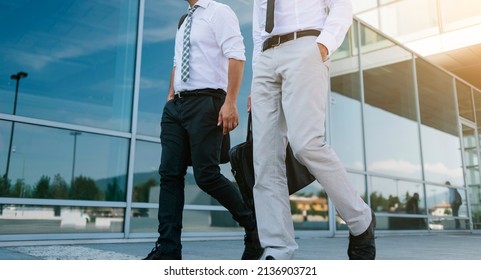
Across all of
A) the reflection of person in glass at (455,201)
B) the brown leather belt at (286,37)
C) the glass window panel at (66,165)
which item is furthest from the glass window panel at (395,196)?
the brown leather belt at (286,37)

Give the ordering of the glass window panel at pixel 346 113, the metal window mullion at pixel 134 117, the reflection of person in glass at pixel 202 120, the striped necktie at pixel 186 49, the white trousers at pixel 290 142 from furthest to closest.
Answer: the glass window panel at pixel 346 113 → the metal window mullion at pixel 134 117 → the striped necktie at pixel 186 49 → the reflection of person in glass at pixel 202 120 → the white trousers at pixel 290 142

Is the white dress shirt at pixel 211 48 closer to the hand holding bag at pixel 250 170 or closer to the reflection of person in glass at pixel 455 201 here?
the hand holding bag at pixel 250 170

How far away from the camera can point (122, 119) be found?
425cm

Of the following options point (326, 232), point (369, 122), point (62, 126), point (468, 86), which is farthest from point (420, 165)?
point (62, 126)

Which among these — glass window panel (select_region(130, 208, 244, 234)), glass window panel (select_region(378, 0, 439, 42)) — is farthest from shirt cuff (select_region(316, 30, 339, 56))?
glass window panel (select_region(378, 0, 439, 42))

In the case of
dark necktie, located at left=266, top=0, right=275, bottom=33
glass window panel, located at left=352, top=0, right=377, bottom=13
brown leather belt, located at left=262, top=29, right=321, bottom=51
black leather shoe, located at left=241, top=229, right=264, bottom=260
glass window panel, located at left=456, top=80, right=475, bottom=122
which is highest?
glass window panel, located at left=352, top=0, right=377, bottom=13

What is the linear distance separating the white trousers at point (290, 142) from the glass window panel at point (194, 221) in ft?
7.94

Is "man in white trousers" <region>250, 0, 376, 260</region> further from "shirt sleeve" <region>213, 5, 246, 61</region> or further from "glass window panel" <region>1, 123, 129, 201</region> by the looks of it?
"glass window panel" <region>1, 123, 129, 201</region>

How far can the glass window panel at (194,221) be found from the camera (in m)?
4.16

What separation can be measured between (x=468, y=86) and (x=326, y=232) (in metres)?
7.76

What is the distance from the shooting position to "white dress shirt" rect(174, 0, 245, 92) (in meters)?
2.45

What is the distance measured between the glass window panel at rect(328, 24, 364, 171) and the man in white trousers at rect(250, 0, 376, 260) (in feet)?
14.6

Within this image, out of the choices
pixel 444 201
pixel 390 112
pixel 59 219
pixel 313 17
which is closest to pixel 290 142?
pixel 313 17
